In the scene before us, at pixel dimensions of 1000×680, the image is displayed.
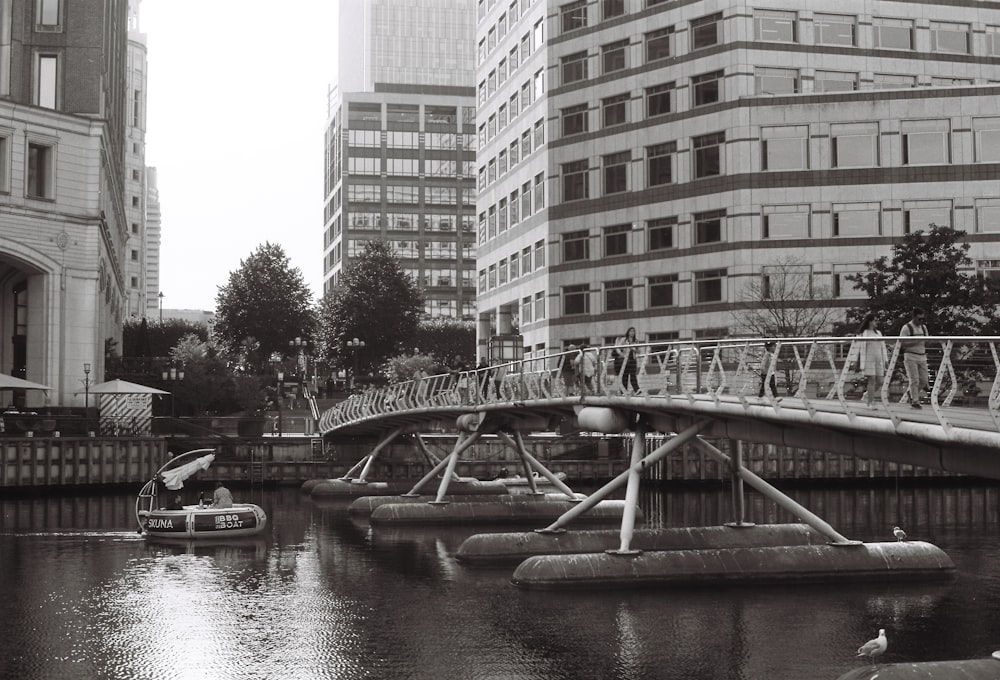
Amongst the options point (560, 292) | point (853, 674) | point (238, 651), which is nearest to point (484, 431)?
point (238, 651)

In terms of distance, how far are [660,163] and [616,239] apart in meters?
5.69

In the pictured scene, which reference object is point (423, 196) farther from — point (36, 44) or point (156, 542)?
point (156, 542)

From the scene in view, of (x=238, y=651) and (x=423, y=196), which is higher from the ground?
(x=423, y=196)

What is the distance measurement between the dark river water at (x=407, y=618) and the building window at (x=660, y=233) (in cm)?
3838

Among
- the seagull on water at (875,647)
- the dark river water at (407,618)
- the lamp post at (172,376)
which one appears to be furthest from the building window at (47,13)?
the seagull on water at (875,647)

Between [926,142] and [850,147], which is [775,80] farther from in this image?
[926,142]

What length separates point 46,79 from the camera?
76688mm

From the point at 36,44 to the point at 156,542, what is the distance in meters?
42.7

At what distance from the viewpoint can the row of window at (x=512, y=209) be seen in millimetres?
88875

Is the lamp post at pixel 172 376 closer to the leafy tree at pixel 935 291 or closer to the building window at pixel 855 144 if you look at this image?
the building window at pixel 855 144

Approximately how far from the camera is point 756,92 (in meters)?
78.2

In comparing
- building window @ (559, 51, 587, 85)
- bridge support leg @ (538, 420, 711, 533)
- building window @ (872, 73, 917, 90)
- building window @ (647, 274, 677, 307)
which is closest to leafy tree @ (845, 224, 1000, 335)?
building window @ (647, 274, 677, 307)

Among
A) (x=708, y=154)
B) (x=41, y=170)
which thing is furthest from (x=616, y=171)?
(x=41, y=170)

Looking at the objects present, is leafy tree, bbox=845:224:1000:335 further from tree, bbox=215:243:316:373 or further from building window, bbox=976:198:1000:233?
tree, bbox=215:243:316:373
